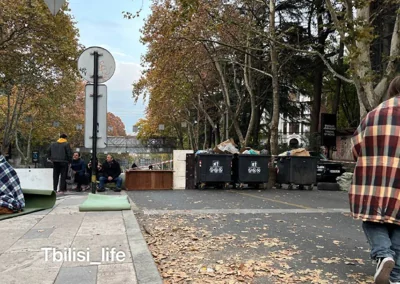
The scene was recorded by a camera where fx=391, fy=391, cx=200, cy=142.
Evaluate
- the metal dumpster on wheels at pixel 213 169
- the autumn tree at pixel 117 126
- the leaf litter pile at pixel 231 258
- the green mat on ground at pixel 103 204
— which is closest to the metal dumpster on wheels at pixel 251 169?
the metal dumpster on wheels at pixel 213 169

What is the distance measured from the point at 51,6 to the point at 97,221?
4.07 metres

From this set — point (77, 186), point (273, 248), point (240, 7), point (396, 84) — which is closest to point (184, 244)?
point (273, 248)

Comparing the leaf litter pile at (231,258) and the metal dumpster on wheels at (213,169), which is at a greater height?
the metal dumpster on wheels at (213,169)

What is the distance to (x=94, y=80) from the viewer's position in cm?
746

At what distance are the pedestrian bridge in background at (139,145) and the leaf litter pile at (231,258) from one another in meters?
60.7

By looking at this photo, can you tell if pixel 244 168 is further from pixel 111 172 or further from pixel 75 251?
pixel 75 251

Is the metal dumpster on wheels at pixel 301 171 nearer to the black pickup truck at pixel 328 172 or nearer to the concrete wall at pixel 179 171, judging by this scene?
the concrete wall at pixel 179 171

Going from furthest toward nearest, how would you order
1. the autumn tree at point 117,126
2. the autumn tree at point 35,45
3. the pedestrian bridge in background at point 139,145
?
the autumn tree at point 117,126 < the pedestrian bridge in background at point 139,145 < the autumn tree at point 35,45

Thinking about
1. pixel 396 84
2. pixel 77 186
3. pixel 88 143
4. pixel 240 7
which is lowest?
pixel 77 186

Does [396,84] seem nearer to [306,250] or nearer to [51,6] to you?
[306,250]

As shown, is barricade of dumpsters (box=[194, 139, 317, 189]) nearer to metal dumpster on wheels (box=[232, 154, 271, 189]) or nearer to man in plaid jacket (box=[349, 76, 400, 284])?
metal dumpster on wheels (box=[232, 154, 271, 189])

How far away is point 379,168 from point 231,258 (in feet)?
6.56

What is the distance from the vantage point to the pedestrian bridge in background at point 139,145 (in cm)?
6769

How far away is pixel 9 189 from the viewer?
6535 millimetres
